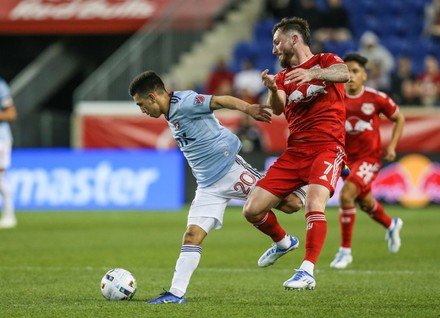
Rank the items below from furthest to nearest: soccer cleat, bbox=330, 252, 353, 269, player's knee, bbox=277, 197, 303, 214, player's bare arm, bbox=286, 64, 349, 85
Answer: soccer cleat, bbox=330, 252, 353, 269 < player's knee, bbox=277, 197, 303, 214 < player's bare arm, bbox=286, 64, 349, 85

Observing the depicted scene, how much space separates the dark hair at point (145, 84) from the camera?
8070mm

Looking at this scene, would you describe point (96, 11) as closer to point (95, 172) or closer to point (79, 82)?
point (79, 82)

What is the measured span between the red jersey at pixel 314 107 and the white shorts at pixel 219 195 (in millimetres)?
559

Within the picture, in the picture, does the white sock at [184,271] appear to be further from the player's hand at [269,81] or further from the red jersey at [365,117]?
the red jersey at [365,117]

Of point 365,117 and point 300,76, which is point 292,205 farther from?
point 365,117

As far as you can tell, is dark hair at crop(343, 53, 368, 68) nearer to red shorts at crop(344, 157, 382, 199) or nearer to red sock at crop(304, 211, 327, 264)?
red shorts at crop(344, 157, 382, 199)

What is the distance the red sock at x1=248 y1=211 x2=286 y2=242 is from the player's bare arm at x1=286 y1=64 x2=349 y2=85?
A: 1.26 metres

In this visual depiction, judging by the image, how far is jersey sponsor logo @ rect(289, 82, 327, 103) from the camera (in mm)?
8602

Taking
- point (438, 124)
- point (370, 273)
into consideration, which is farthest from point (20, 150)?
point (370, 273)

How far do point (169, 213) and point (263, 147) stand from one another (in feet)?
9.66

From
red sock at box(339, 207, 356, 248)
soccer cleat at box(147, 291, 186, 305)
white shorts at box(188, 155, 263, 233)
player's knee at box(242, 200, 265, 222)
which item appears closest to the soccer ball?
soccer cleat at box(147, 291, 186, 305)

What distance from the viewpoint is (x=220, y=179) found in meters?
8.36

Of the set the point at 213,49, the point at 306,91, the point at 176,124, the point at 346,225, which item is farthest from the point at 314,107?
the point at 213,49

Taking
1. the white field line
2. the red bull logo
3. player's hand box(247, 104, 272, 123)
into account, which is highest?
player's hand box(247, 104, 272, 123)
